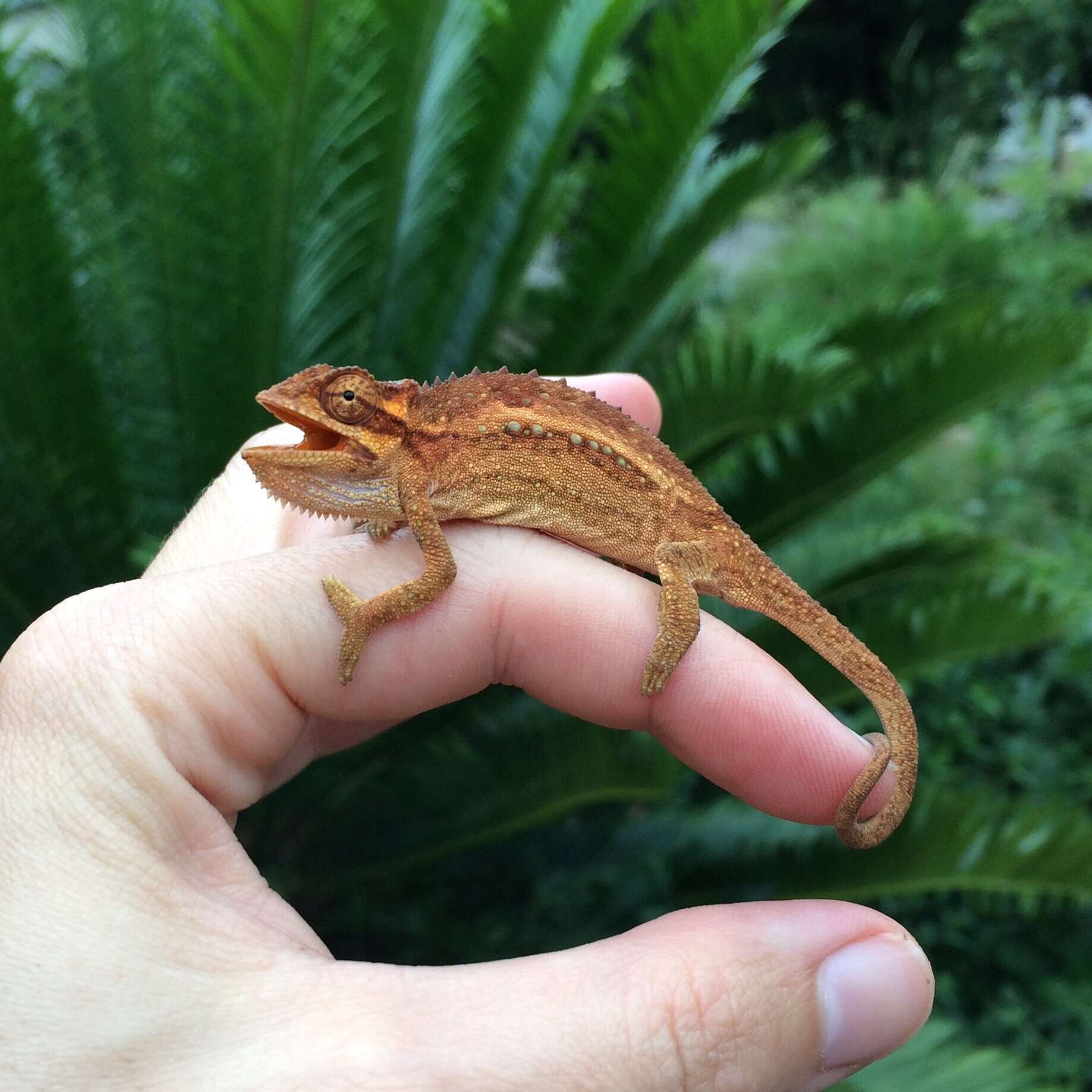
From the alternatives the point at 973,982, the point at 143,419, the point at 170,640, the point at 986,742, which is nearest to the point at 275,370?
the point at 143,419

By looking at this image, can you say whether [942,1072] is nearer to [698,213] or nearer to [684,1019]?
[684,1019]

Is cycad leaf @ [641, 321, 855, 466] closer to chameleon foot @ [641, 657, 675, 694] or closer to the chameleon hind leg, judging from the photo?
the chameleon hind leg

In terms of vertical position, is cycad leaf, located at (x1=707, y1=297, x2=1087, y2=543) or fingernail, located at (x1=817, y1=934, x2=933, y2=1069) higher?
cycad leaf, located at (x1=707, y1=297, x2=1087, y2=543)

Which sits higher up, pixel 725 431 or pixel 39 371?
pixel 39 371

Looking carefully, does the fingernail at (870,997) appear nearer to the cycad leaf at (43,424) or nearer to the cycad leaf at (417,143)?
the cycad leaf at (417,143)

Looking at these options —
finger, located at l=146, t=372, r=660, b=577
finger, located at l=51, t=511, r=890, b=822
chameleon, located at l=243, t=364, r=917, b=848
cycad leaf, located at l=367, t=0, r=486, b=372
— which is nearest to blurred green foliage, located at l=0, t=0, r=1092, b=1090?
cycad leaf, located at l=367, t=0, r=486, b=372

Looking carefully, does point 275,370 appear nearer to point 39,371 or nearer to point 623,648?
point 39,371
